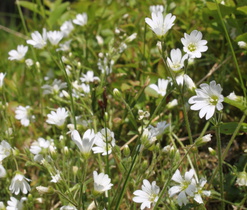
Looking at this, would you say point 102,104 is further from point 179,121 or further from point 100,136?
point 179,121

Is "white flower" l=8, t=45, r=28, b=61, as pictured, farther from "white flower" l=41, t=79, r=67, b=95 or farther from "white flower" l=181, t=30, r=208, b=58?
"white flower" l=181, t=30, r=208, b=58

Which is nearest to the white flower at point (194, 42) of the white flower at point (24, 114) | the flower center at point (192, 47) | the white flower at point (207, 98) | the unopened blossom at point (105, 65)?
the flower center at point (192, 47)

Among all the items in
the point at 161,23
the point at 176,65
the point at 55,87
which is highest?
the point at 161,23

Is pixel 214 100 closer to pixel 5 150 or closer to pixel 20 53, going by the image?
pixel 5 150

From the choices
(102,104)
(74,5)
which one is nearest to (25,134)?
(102,104)

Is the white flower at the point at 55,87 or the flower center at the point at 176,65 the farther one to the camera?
the white flower at the point at 55,87

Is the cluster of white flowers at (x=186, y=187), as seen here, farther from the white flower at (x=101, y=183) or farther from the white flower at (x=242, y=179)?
the white flower at (x=101, y=183)

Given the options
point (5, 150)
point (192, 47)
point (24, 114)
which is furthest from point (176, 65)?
point (24, 114)

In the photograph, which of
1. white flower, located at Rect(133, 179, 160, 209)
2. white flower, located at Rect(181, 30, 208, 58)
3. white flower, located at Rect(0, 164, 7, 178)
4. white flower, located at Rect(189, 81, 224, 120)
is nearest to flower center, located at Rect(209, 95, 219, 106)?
white flower, located at Rect(189, 81, 224, 120)
